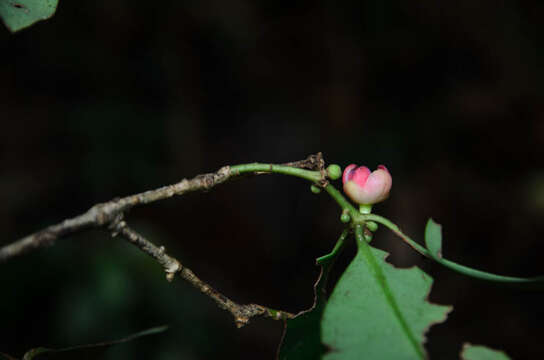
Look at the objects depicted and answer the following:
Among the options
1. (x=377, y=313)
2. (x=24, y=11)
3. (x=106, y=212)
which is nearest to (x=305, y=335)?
(x=377, y=313)

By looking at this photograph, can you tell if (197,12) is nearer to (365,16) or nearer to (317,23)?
(317,23)

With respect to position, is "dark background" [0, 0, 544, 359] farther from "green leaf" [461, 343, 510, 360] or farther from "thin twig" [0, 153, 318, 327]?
"green leaf" [461, 343, 510, 360]

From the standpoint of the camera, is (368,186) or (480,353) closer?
(480,353)

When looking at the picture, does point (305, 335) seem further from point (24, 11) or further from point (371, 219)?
point (24, 11)

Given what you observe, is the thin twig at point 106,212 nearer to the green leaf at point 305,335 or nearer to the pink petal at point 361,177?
the pink petal at point 361,177

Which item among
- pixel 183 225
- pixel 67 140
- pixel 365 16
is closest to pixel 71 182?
pixel 67 140
